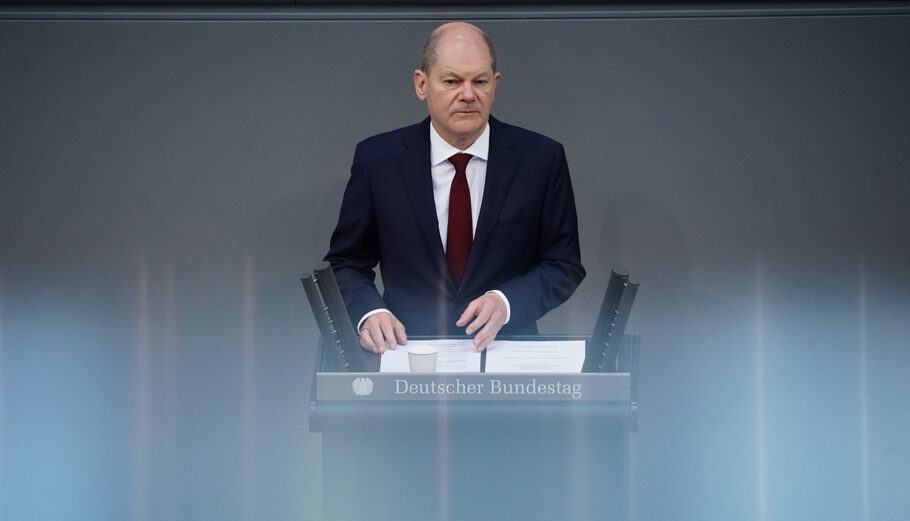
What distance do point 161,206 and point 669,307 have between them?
1720 mm

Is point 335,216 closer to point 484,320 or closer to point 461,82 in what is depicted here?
point 461,82

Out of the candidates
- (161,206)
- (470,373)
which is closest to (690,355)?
(161,206)

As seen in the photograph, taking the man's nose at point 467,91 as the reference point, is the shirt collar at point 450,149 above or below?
below

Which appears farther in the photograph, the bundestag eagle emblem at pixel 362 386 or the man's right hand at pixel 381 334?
the man's right hand at pixel 381 334

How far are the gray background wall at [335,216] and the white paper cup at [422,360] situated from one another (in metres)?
1.78

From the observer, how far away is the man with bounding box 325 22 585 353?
9.57 ft

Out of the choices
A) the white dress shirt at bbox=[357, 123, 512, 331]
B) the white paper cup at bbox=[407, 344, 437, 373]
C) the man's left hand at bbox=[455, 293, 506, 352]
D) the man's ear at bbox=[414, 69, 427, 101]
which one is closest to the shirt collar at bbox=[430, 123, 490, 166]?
the white dress shirt at bbox=[357, 123, 512, 331]

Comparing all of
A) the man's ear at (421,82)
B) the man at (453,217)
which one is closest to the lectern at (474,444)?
the man at (453,217)

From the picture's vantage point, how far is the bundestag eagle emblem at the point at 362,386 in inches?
82.7

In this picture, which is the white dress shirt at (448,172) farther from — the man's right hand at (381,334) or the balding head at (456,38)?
the man's right hand at (381,334)

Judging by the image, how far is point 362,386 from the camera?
6.90ft

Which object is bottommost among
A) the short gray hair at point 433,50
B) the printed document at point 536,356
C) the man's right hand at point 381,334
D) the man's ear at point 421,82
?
the printed document at point 536,356

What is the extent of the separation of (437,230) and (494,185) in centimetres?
18

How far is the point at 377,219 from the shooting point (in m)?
3.01
